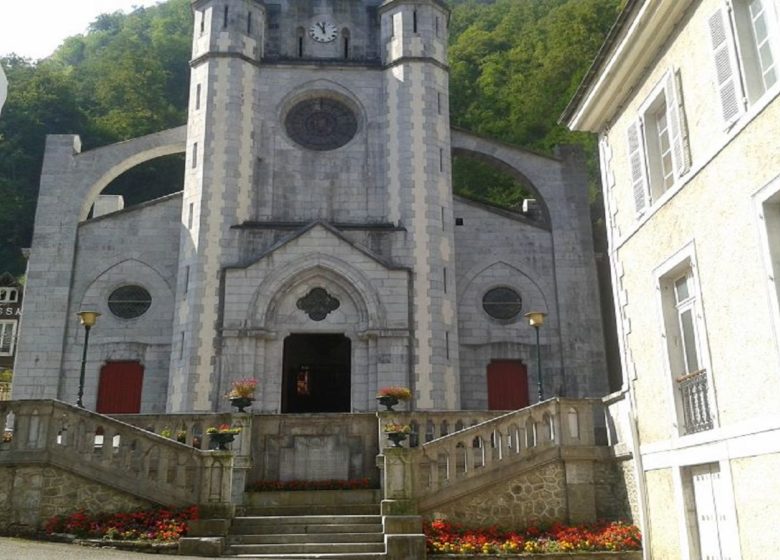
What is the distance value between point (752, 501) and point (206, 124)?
17.5 meters

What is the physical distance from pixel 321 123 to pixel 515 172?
6114mm

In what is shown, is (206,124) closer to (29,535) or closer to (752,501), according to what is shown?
(29,535)

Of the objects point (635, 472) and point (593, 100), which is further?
point (593, 100)

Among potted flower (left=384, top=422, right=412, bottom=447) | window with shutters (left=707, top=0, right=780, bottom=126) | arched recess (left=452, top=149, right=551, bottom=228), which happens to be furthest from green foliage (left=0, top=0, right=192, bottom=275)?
window with shutters (left=707, top=0, right=780, bottom=126)

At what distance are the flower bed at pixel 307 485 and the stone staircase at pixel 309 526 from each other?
314 mm

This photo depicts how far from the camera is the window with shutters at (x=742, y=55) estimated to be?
26.7 ft

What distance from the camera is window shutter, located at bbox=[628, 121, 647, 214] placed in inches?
436

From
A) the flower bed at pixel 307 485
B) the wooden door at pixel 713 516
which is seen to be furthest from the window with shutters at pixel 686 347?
the flower bed at pixel 307 485

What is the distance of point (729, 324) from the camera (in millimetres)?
8406

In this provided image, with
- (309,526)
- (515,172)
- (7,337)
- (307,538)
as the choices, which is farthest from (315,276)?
(7,337)

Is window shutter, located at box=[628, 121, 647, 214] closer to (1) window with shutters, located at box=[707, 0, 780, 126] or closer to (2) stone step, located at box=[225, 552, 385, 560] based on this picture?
(1) window with shutters, located at box=[707, 0, 780, 126]

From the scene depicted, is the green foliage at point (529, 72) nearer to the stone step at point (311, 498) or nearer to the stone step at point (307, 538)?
the stone step at point (311, 498)

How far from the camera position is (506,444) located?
40.6 feet

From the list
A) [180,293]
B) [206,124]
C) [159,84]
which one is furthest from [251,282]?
[159,84]
